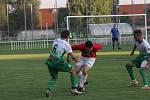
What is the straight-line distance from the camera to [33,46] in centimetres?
5212

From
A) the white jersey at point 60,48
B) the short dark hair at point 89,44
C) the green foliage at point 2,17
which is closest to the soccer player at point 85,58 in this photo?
the short dark hair at point 89,44

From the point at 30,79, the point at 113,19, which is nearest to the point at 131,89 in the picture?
the point at 30,79

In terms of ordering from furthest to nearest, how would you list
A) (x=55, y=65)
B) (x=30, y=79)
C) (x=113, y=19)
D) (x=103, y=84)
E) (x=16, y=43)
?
(x=113, y=19), (x=16, y=43), (x=30, y=79), (x=103, y=84), (x=55, y=65)

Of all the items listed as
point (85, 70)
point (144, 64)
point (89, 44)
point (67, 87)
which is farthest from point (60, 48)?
point (144, 64)

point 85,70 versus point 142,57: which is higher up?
point 142,57

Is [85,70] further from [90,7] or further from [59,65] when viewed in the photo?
[90,7]

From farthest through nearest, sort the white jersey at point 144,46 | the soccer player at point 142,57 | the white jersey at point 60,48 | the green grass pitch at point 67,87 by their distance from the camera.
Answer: the white jersey at point 144,46 → the soccer player at point 142,57 → the white jersey at point 60,48 → the green grass pitch at point 67,87

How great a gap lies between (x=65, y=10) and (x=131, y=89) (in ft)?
216

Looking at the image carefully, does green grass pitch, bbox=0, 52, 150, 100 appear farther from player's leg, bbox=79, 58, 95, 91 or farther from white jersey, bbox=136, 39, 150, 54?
white jersey, bbox=136, 39, 150, 54

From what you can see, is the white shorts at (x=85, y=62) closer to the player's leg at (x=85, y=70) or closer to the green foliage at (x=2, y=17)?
the player's leg at (x=85, y=70)

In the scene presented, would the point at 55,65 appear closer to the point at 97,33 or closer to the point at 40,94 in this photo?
the point at 40,94

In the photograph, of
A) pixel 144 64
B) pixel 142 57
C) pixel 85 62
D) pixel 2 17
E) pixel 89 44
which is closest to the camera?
pixel 89 44

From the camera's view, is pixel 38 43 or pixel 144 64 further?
pixel 38 43

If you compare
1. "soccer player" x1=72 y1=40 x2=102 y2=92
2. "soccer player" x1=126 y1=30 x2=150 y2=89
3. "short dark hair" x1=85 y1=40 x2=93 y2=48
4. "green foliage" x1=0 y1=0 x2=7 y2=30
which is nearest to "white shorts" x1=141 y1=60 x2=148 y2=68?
"soccer player" x1=126 y1=30 x2=150 y2=89
